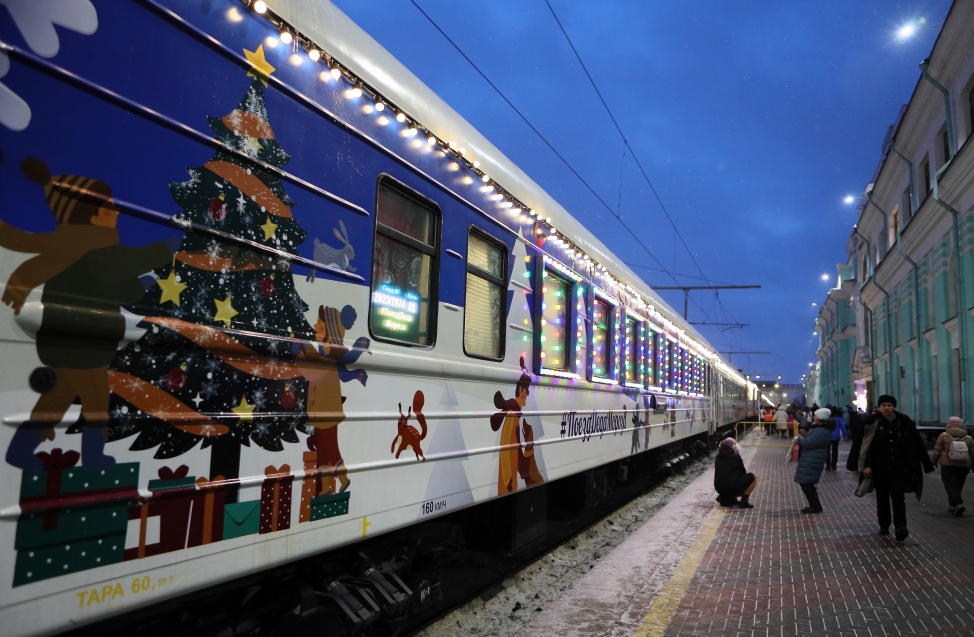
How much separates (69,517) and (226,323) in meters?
0.87

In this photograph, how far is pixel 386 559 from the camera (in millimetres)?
4301

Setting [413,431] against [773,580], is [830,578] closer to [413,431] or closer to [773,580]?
[773,580]

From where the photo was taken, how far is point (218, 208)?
2.79m

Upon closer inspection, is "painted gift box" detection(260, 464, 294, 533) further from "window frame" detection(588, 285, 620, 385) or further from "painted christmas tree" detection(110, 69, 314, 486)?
"window frame" detection(588, 285, 620, 385)

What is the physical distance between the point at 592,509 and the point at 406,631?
240 inches

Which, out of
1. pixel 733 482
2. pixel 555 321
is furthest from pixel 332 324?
pixel 733 482

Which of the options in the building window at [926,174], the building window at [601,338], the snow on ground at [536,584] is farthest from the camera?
the building window at [926,174]

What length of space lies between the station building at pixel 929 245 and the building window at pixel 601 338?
11.2m

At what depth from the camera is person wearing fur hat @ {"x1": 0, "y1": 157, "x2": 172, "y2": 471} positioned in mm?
2137

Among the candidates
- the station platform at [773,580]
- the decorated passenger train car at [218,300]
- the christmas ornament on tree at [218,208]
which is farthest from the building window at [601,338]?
the christmas ornament on tree at [218,208]

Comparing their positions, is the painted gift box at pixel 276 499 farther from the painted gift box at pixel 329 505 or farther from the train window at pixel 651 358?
the train window at pixel 651 358

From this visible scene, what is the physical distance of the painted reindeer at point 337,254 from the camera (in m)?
3.29

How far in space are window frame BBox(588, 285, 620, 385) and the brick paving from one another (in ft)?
6.65

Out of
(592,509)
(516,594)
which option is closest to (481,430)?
(516,594)
